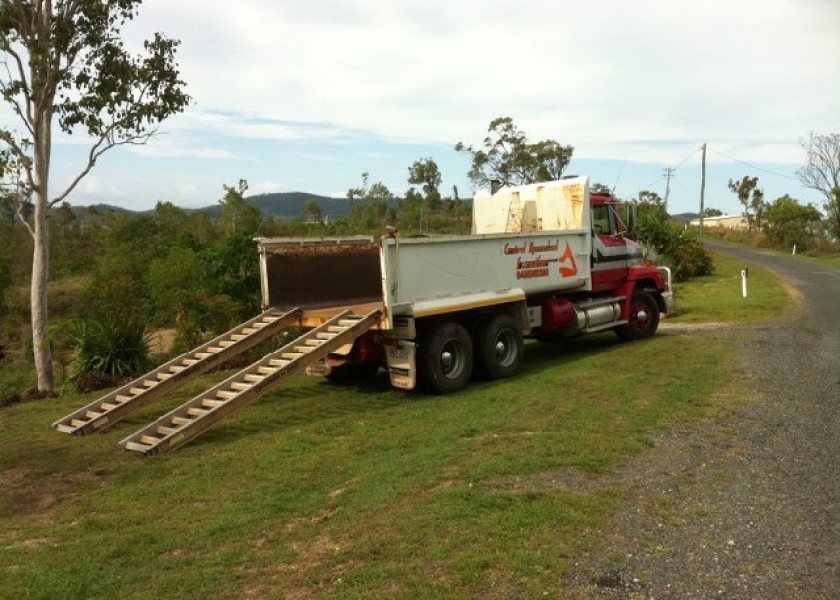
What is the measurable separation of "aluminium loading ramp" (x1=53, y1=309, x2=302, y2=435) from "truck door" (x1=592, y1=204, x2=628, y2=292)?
211 inches

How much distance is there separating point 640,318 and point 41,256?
1033 centimetres

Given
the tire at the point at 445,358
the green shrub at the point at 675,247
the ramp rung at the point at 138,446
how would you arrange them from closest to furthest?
the ramp rung at the point at 138,446
the tire at the point at 445,358
the green shrub at the point at 675,247

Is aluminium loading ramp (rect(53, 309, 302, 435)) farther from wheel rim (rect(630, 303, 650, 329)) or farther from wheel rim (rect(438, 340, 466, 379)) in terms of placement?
wheel rim (rect(630, 303, 650, 329))

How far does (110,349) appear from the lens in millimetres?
11578

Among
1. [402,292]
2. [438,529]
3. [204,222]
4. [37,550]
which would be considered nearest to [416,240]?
[402,292]

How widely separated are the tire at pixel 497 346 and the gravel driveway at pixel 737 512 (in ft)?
10.8

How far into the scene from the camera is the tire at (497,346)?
10.0 meters

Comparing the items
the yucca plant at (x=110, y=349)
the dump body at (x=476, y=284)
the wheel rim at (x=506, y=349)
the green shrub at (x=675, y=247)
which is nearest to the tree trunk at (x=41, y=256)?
the yucca plant at (x=110, y=349)

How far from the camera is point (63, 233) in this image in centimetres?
4575

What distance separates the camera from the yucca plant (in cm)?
1153

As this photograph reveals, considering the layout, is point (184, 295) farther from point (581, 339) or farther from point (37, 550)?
point (37, 550)

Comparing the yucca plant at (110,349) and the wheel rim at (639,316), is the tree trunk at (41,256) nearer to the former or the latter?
Result: the yucca plant at (110,349)

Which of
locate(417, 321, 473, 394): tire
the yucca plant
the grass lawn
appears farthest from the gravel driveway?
the yucca plant

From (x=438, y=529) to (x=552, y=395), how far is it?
4.42 metres
